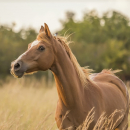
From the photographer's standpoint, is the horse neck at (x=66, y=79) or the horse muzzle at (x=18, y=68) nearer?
the horse muzzle at (x=18, y=68)

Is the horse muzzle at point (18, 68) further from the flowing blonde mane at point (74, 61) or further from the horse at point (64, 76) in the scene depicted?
the flowing blonde mane at point (74, 61)

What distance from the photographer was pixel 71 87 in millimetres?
4066

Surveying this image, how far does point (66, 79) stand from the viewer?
159 inches

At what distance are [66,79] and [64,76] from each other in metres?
0.05

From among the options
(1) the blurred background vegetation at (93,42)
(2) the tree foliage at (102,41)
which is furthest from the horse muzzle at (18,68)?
(2) the tree foliage at (102,41)

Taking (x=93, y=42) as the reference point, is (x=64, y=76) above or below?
above

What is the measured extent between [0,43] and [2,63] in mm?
1270

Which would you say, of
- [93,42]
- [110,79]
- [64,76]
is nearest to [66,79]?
[64,76]

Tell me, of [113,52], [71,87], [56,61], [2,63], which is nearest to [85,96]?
[71,87]

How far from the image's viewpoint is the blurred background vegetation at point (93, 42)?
18.8m

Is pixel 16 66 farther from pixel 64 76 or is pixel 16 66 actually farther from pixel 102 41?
pixel 102 41

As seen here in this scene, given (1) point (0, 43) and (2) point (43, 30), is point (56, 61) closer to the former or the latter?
(2) point (43, 30)

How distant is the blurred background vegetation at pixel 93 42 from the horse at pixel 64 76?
10.8 metres

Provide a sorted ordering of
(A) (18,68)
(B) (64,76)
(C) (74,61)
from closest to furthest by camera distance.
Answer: (A) (18,68)
(B) (64,76)
(C) (74,61)
